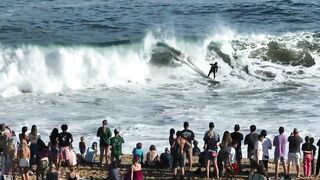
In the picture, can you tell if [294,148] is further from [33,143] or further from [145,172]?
[33,143]

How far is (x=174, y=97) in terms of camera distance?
99.1 ft

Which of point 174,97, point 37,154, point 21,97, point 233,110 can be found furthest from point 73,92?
point 37,154

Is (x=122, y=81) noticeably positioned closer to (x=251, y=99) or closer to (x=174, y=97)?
(x=174, y=97)

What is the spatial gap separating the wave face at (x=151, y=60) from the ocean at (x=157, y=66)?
0.06 metres

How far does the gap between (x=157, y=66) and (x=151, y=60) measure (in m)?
0.85

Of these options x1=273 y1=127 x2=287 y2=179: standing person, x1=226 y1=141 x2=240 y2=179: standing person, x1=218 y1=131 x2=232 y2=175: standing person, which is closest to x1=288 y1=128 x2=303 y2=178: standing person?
x1=273 y1=127 x2=287 y2=179: standing person

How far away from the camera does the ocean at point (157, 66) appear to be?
26.0 metres

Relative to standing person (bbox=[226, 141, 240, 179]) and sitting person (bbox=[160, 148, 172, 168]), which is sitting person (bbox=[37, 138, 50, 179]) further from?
standing person (bbox=[226, 141, 240, 179])

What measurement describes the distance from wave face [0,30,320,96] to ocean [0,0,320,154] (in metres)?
0.06

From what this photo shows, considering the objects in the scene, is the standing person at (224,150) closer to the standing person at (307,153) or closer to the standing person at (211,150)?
the standing person at (211,150)

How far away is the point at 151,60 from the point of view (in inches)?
1505

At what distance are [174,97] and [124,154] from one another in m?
9.24

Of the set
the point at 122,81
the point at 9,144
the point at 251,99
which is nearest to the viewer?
the point at 9,144

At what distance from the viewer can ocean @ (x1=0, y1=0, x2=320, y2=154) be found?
85.5 feet
